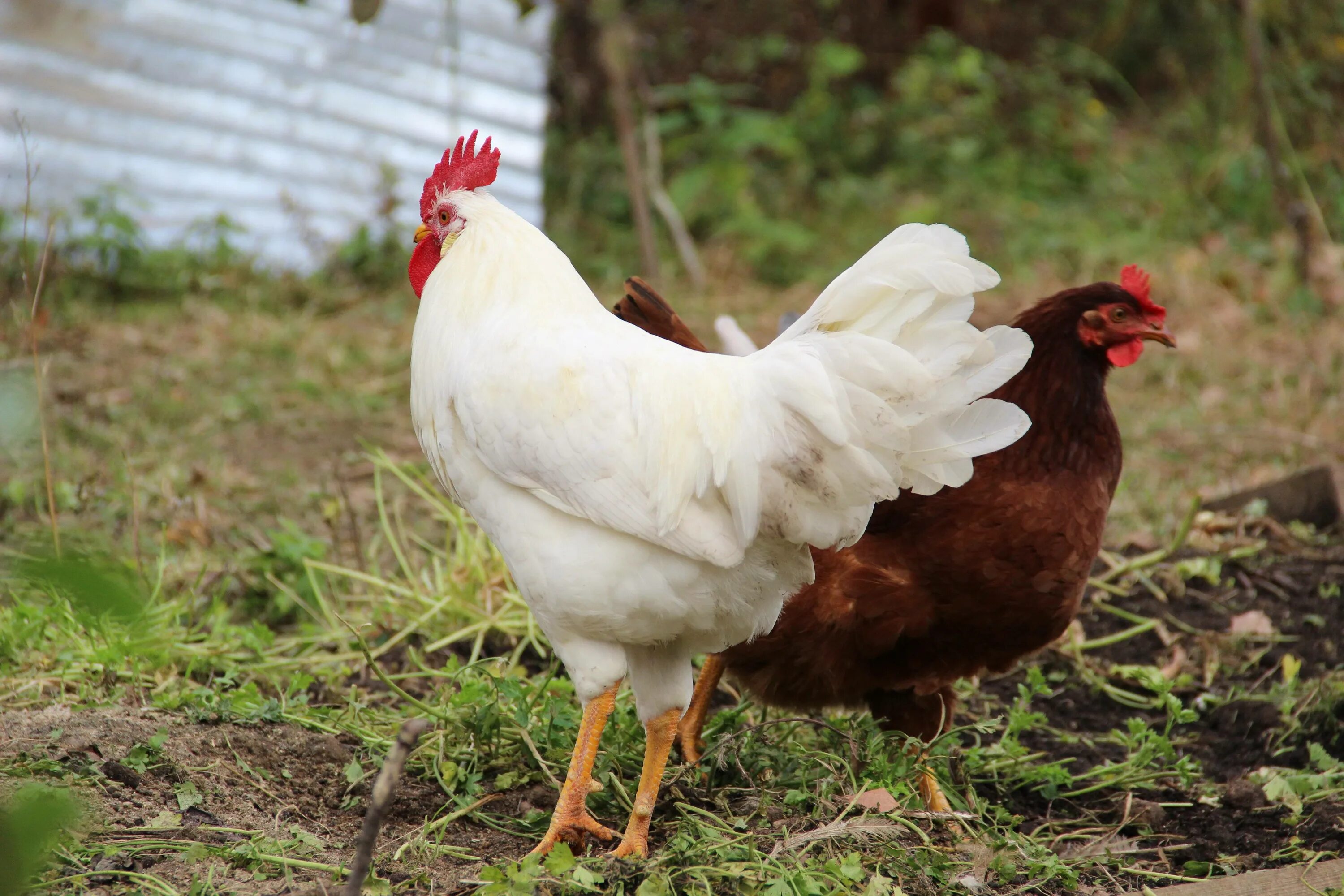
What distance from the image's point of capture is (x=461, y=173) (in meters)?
2.81

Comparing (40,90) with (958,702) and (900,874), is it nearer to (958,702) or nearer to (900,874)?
(958,702)

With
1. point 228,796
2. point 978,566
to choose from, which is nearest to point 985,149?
point 978,566

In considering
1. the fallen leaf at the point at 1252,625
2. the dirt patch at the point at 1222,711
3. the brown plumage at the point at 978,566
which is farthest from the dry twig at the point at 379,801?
the fallen leaf at the point at 1252,625

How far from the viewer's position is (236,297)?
7258 mm

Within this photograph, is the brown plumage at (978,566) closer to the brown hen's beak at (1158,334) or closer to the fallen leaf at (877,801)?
the brown hen's beak at (1158,334)

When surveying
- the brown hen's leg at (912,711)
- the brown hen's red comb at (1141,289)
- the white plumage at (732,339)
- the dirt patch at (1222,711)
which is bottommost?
the dirt patch at (1222,711)

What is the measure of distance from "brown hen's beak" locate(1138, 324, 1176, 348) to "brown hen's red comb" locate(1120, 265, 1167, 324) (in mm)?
16

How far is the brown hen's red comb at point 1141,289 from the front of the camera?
3246 mm

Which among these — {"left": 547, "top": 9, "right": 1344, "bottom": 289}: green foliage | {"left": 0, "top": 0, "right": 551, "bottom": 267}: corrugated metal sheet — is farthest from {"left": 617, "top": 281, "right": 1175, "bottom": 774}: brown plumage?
{"left": 547, "top": 9, "right": 1344, "bottom": 289}: green foliage

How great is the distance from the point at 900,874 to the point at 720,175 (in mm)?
7345

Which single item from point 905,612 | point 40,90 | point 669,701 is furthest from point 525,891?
point 40,90

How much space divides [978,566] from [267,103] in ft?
21.2

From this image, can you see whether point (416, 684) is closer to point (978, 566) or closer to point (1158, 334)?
point (978, 566)

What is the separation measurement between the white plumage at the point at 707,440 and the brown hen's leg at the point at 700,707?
81 centimetres
